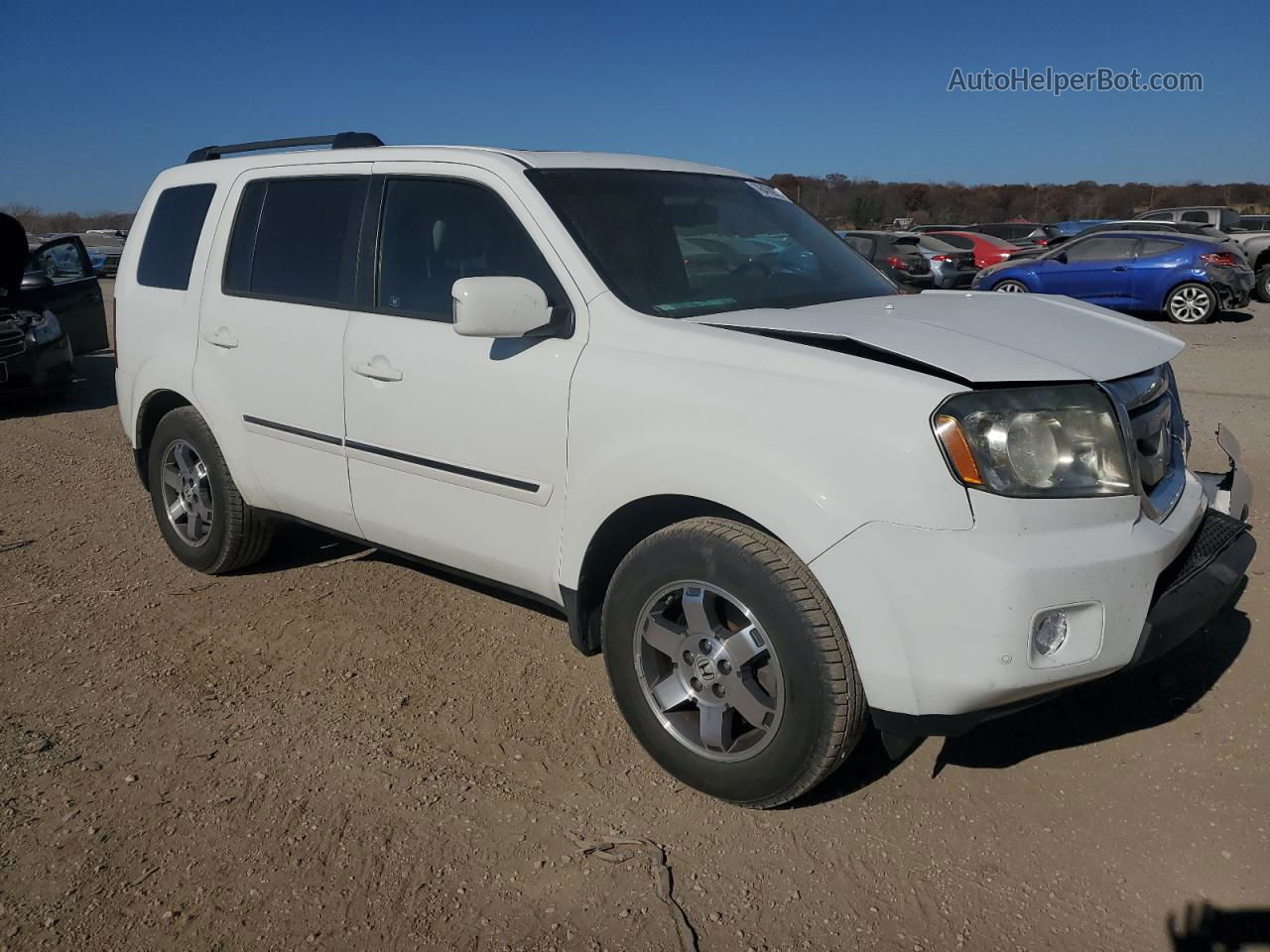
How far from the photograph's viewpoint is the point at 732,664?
117 inches

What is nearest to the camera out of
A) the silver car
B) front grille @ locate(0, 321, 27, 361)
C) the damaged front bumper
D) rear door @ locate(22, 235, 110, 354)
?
the damaged front bumper

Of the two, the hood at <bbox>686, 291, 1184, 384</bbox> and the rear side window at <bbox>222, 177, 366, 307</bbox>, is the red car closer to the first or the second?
the hood at <bbox>686, 291, 1184, 384</bbox>

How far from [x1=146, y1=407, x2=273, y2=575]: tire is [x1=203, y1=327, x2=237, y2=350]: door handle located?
419mm

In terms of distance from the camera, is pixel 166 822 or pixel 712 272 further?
pixel 712 272

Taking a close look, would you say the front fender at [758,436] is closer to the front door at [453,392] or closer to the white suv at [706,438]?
the white suv at [706,438]

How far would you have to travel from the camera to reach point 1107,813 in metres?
3.06

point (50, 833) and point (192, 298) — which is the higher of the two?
point (192, 298)

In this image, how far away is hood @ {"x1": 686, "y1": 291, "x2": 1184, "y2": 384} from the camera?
9.05 ft

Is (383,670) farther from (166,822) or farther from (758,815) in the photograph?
(758,815)

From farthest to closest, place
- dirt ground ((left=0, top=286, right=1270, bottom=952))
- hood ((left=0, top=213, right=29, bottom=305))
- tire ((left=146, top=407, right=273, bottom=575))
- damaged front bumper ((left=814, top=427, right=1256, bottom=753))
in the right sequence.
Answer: hood ((left=0, top=213, right=29, bottom=305)) → tire ((left=146, top=407, right=273, bottom=575)) → dirt ground ((left=0, top=286, right=1270, bottom=952)) → damaged front bumper ((left=814, top=427, right=1256, bottom=753))

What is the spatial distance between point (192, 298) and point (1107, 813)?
4174 mm

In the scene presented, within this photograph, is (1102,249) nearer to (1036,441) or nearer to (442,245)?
(442,245)

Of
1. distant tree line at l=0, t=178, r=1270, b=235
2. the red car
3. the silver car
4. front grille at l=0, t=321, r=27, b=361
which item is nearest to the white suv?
front grille at l=0, t=321, r=27, b=361

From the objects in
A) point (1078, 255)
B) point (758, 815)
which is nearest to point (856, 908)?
point (758, 815)
